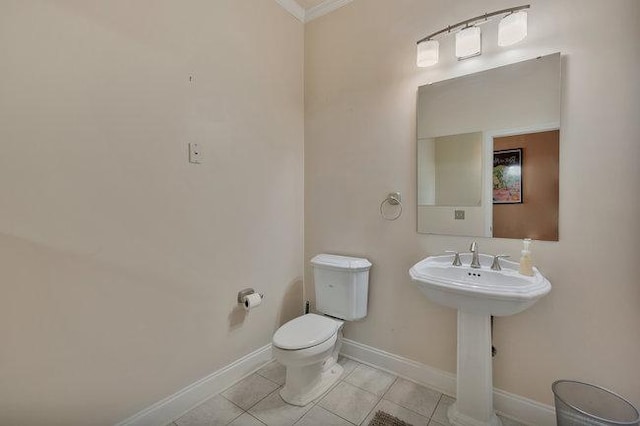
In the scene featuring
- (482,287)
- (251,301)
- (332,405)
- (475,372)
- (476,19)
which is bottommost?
(332,405)

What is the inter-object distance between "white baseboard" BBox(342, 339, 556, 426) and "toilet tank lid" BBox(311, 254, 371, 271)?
63 cm

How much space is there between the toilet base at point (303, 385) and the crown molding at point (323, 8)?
2.53 m

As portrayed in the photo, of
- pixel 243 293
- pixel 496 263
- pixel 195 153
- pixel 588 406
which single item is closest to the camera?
pixel 588 406

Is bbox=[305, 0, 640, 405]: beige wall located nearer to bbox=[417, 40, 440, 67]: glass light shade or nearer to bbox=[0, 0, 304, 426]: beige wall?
bbox=[417, 40, 440, 67]: glass light shade

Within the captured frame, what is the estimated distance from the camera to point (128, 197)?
1.40m

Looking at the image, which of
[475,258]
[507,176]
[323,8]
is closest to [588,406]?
[475,258]

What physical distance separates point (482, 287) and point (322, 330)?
3.06ft

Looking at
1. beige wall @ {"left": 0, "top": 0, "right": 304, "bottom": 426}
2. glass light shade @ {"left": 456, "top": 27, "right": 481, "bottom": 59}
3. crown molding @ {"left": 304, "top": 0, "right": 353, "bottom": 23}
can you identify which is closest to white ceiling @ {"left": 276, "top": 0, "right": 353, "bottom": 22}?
crown molding @ {"left": 304, "top": 0, "right": 353, "bottom": 23}

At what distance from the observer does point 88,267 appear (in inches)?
50.6

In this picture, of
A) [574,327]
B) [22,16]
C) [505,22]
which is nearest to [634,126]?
[505,22]

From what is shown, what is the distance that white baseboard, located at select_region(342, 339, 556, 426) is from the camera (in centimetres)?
151

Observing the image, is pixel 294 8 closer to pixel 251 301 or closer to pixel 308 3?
pixel 308 3

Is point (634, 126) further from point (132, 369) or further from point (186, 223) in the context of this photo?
point (132, 369)

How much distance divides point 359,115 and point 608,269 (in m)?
1.61
